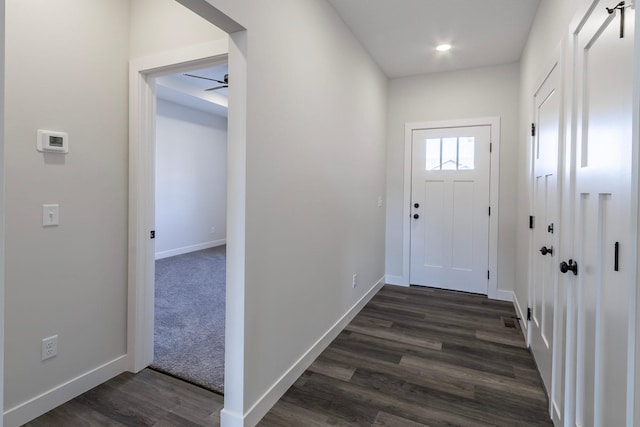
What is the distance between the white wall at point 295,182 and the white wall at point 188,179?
13.6ft

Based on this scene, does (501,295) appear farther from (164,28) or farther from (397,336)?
(164,28)

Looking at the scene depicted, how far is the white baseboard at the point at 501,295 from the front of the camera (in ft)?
12.6

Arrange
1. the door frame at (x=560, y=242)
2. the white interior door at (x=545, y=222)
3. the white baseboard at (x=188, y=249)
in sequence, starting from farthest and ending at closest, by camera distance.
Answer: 1. the white baseboard at (x=188, y=249)
2. the white interior door at (x=545, y=222)
3. the door frame at (x=560, y=242)

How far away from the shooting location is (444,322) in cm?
321

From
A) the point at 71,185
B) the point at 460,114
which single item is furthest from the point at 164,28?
the point at 460,114

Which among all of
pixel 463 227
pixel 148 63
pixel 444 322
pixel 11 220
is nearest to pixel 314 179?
pixel 148 63

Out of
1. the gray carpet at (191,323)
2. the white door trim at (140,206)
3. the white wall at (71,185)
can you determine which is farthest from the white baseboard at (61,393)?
the gray carpet at (191,323)

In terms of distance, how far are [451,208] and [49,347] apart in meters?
3.93

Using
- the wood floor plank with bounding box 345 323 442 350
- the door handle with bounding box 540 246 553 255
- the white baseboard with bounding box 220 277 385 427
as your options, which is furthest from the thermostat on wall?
the door handle with bounding box 540 246 553 255

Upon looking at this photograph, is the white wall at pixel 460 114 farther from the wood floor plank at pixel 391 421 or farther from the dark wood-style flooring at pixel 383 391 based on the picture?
the wood floor plank at pixel 391 421

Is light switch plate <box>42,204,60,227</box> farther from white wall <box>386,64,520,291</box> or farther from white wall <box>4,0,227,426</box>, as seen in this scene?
white wall <box>386,64,520,291</box>

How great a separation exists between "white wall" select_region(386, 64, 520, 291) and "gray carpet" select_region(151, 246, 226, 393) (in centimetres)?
234

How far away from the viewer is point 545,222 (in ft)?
7.11

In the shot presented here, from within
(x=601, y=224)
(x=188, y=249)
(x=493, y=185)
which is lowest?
(x=188, y=249)
